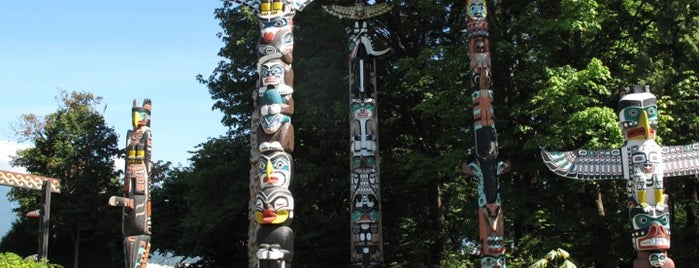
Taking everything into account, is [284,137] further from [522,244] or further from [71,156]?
[71,156]

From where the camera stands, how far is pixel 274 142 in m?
11.4

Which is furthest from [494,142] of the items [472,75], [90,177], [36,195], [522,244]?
[36,195]

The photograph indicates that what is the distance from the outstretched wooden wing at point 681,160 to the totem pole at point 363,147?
6.19 meters

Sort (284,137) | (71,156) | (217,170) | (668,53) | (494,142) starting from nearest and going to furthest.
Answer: (284,137) < (494,142) < (668,53) < (217,170) < (71,156)

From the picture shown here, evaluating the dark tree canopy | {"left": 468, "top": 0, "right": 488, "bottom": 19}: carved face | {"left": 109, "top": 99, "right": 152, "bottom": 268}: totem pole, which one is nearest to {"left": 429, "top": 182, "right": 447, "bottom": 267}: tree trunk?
the dark tree canopy

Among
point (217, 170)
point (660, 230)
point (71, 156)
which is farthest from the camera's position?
point (71, 156)

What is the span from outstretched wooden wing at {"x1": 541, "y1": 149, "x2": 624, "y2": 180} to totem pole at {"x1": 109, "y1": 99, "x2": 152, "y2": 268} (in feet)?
25.9

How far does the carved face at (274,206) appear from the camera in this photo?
10.7 meters

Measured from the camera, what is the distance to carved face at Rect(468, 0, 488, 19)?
14030mm

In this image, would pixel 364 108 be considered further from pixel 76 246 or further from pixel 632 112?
pixel 76 246

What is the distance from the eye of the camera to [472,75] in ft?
45.1

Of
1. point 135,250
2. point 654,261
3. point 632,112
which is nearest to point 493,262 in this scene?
point 654,261

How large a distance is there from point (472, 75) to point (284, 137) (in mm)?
4288

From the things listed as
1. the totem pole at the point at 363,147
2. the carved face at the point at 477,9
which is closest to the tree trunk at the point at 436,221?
the totem pole at the point at 363,147
